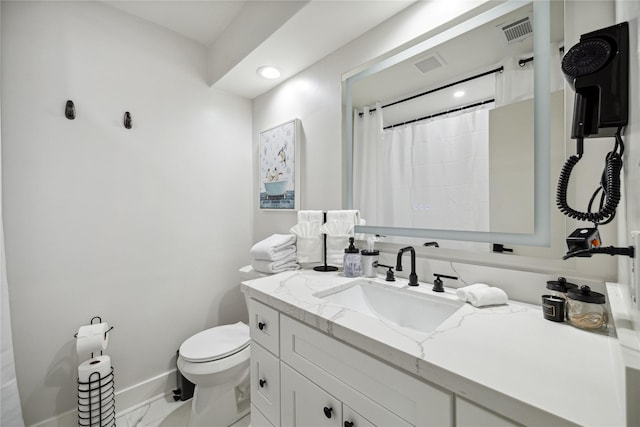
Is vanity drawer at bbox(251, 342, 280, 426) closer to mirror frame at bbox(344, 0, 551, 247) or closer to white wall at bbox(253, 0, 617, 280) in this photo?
white wall at bbox(253, 0, 617, 280)

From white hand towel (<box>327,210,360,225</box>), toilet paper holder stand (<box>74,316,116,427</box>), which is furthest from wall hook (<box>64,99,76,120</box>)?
white hand towel (<box>327,210,360,225</box>)

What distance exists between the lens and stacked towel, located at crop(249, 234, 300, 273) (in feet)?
5.04

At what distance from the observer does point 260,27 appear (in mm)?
1552

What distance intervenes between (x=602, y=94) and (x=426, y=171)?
0.67 meters

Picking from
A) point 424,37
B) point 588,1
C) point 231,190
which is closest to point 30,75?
point 231,190

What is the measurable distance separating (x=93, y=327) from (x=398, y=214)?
1.73 metres

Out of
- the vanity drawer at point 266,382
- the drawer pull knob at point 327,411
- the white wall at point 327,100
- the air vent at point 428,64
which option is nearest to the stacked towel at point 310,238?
the white wall at point 327,100

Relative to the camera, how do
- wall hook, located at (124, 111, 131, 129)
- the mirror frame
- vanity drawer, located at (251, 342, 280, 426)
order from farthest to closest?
wall hook, located at (124, 111, 131, 129) → vanity drawer, located at (251, 342, 280, 426) → the mirror frame

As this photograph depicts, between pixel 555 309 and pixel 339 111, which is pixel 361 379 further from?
pixel 339 111

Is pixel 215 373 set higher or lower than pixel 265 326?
lower

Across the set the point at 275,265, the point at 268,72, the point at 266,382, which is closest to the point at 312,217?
the point at 275,265

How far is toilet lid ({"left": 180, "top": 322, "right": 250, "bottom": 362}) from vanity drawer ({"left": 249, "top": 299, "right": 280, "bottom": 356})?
41 centimetres

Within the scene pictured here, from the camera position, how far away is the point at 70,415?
148 cm

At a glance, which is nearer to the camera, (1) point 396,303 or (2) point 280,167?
(1) point 396,303
